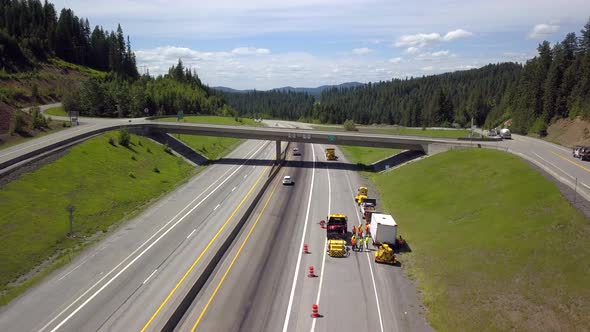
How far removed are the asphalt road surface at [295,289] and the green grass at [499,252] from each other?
279 cm

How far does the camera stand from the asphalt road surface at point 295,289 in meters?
25.3

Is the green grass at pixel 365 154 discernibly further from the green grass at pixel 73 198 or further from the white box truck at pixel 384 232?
the white box truck at pixel 384 232

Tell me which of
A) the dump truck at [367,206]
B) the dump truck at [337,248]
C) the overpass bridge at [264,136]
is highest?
the overpass bridge at [264,136]

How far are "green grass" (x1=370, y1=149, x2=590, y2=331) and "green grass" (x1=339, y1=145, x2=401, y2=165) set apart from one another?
2931cm

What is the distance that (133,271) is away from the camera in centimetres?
3170

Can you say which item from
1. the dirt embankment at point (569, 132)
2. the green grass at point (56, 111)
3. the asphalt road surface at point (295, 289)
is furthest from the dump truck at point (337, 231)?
the green grass at point (56, 111)

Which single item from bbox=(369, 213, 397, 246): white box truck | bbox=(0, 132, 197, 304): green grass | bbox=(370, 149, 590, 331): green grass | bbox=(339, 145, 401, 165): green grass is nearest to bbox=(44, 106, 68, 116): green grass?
bbox=(0, 132, 197, 304): green grass

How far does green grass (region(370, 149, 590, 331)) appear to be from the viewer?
23.7m

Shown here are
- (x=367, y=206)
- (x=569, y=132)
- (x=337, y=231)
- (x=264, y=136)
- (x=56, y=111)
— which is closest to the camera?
(x=337, y=231)

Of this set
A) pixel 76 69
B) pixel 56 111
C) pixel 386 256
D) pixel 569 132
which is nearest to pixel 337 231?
pixel 386 256

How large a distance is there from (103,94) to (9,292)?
8223 centimetres

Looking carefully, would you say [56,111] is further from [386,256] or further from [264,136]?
[386,256]

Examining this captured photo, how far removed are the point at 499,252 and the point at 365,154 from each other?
62.5m

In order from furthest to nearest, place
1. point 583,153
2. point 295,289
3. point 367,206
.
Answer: point 583,153, point 367,206, point 295,289
